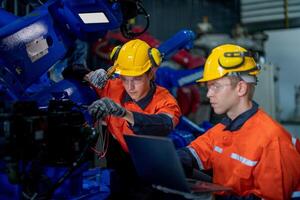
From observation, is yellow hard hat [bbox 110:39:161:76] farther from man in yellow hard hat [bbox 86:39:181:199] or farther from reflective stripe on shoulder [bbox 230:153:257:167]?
reflective stripe on shoulder [bbox 230:153:257:167]

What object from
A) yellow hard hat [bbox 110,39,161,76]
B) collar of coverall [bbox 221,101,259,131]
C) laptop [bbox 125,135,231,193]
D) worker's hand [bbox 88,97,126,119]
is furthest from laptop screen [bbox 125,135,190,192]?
yellow hard hat [bbox 110,39,161,76]

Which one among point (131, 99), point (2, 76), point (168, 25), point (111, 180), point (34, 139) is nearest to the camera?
point (34, 139)

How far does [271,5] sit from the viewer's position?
681cm

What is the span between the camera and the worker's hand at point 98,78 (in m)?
2.40

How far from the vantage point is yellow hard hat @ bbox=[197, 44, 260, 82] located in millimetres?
1918

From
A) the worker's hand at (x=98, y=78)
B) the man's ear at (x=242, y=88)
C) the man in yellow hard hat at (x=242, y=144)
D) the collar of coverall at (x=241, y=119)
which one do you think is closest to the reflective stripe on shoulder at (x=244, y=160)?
the man in yellow hard hat at (x=242, y=144)

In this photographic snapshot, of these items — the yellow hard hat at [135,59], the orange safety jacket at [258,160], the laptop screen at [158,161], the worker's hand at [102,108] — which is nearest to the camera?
the laptop screen at [158,161]

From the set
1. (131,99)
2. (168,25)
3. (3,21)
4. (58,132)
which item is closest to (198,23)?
(168,25)

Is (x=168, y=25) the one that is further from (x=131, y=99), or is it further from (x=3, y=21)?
(x=3, y=21)

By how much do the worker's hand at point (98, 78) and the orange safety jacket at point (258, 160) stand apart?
79 centimetres

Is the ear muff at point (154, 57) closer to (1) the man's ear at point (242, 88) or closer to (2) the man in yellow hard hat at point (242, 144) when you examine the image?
(2) the man in yellow hard hat at point (242, 144)

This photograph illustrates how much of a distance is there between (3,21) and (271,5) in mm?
5548

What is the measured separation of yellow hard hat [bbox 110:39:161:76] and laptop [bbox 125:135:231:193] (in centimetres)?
71

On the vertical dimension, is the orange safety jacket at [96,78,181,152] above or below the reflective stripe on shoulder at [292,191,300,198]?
above
